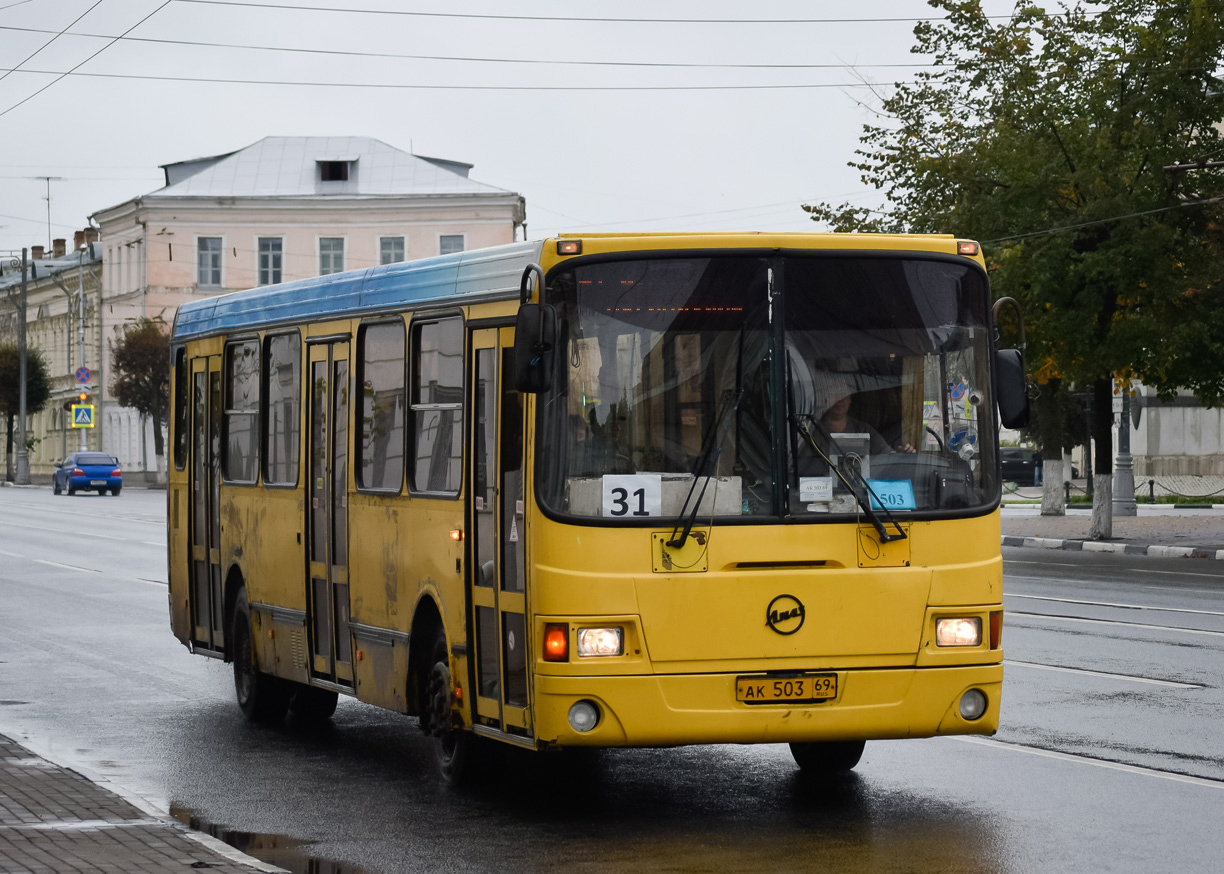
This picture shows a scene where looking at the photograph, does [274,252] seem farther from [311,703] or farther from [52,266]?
[311,703]

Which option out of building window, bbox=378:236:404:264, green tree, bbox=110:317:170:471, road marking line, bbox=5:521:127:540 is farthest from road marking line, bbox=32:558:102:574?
building window, bbox=378:236:404:264

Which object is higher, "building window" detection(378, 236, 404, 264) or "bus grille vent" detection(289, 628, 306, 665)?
"building window" detection(378, 236, 404, 264)

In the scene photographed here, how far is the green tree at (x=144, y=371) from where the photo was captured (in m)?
80.1

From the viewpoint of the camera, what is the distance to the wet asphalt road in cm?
797

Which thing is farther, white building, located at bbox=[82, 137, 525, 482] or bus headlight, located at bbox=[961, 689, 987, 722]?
white building, located at bbox=[82, 137, 525, 482]

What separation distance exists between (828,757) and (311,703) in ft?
13.5

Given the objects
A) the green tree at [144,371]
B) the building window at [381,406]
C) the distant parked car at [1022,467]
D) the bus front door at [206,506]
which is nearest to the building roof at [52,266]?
the green tree at [144,371]

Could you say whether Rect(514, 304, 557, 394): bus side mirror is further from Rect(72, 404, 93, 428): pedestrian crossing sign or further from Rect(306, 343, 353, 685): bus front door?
Rect(72, 404, 93, 428): pedestrian crossing sign

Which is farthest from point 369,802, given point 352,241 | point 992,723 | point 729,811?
point 352,241

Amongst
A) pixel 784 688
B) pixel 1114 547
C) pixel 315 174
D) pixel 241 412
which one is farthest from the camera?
pixel 315 174

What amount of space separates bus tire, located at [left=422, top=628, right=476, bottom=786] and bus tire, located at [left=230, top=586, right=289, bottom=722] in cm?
277

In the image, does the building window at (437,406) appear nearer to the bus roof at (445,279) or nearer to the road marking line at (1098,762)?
the bus roof at (445,279)

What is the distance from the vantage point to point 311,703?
1281 centimetres

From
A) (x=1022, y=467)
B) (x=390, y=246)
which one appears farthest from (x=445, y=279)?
(x=390, y=246)
